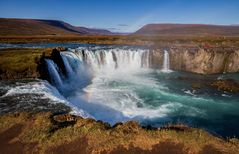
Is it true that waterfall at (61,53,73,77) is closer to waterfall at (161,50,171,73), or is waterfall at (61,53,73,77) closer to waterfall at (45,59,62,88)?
waterfall at (45,59,62,88)

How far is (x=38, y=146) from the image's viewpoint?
932 cm

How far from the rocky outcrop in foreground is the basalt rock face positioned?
119 ft

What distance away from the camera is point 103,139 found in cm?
967

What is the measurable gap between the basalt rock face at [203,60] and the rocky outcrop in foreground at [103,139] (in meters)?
36.4

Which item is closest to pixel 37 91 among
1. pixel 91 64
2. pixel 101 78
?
pixel 101 78

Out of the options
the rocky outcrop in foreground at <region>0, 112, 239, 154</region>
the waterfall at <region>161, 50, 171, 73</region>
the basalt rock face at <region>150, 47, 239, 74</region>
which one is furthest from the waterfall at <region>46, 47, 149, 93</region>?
the rocky outcrop in foreground at <region>0, 112, 239, 154</region>

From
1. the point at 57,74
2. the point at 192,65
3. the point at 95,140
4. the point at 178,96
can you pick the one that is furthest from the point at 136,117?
the point at 192,65

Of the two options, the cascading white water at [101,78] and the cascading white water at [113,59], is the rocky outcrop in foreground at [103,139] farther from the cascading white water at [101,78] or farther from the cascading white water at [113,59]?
the cascading white water at [113,59]

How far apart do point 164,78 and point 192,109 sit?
15641 millimetres

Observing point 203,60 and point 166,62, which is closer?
point 203,60

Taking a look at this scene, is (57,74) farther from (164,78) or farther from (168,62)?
(168,62)

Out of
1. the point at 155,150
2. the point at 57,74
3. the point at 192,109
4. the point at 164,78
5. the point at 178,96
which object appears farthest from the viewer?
the point at 164,78

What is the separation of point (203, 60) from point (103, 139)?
39.2 meters

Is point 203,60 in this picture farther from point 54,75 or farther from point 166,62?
point 54,75
